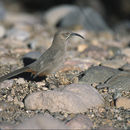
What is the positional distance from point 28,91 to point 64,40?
121 centimetres

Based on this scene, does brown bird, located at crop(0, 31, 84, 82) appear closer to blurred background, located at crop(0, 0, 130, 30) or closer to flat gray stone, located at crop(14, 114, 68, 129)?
flat gray stone, located at crop(14, 114, 68, 129)

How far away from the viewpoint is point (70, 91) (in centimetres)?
548

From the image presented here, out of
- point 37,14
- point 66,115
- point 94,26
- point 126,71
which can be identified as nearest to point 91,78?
point 126,71

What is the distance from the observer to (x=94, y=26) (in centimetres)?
1228

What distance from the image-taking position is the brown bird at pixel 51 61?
20.4 ft

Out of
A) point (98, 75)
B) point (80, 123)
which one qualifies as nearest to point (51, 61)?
point (98, 75)

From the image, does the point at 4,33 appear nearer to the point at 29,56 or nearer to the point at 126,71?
the point at 29,56

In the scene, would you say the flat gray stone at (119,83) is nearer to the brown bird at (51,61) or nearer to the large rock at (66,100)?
the large rock at (66,100)

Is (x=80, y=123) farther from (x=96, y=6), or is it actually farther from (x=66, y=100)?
(x=96, y=6)

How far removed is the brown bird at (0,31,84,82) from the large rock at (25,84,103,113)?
821 mm

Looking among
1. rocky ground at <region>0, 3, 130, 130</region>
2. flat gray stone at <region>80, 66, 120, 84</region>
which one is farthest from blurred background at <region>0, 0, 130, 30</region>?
flat gray stone at <region>80, 66, 120, 84</region>

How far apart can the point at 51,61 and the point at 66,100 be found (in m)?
1.27

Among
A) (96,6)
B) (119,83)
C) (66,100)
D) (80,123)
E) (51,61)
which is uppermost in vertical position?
(96,6)

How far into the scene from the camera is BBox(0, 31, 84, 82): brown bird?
244 inches
